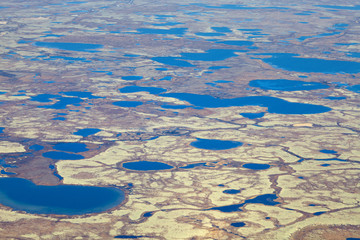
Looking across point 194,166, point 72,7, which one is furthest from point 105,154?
point 72,7

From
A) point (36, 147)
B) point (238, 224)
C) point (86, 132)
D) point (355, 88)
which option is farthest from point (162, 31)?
point (238, 224)

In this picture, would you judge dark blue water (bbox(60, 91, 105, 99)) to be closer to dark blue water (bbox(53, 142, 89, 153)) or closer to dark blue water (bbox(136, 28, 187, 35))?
dark blue water (bbox(53, 142, 89, 153))

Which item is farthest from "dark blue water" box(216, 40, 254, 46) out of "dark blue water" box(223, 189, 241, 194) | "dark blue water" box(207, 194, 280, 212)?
"dark blue water" box(207, 194, 280, 212)

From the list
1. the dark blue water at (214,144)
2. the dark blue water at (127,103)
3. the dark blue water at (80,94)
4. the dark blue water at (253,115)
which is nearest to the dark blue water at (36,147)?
the dark blue water at (214,144)

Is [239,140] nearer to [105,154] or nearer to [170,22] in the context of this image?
[105,154]

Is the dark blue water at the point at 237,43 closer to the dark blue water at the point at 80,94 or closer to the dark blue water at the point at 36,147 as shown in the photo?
the dark blue water at the point at 80,94

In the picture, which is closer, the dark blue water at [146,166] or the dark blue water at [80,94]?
the dark blue water at [146,166]

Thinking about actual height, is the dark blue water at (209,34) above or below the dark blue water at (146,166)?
above
